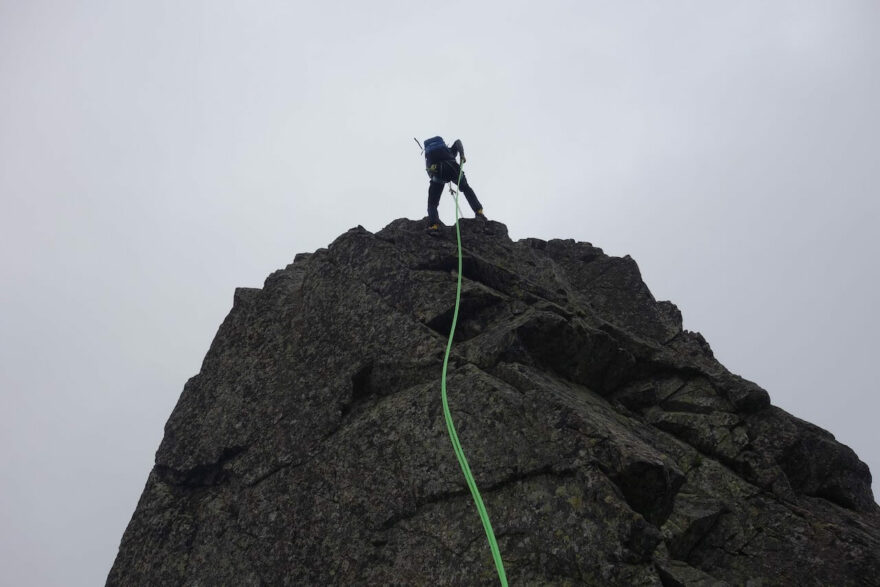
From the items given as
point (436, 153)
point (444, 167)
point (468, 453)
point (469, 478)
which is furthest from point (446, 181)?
point (469, 478)

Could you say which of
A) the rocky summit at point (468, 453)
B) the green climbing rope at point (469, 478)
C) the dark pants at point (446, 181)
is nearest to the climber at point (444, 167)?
the dark pants at point (446, 181)

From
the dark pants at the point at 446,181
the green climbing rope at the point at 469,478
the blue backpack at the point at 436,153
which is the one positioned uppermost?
the blue backpack at the point at 436,153

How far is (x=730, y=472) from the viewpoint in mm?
9695

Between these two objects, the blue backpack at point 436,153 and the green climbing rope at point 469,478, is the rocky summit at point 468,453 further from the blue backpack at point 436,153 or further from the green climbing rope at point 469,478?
the blue backpack at point 436,153

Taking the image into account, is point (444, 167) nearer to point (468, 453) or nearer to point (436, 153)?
point (436, 153)

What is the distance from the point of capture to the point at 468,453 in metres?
8.37

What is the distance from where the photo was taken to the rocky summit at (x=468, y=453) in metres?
7.58

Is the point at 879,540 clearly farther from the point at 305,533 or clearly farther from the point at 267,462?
the point at 267,462

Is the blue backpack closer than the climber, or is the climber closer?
the climber

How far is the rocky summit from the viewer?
24.9 ft

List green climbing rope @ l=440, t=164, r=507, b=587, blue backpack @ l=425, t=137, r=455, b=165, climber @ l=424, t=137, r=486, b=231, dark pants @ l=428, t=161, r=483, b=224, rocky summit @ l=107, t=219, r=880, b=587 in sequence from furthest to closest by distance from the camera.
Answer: blue backpack @ l=425, t=137, r=455, b=165
climber @ l=424, t=137, r=486, b=231
dark pants @ l=428, t=161, r=483, b=224
rocky summit @ l=107, t=219, r=880, b=587
green climbing rope @ l=440, t=164, r=507, b=587

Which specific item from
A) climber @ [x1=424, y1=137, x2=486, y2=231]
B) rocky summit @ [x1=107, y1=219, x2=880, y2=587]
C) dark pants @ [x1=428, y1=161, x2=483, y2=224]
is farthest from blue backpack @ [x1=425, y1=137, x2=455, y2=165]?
rocky summit @ [x1=107, y1=219, x2=880, y2=587]

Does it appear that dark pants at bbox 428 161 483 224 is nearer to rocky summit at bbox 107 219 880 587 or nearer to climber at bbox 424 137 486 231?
climber at bbox 424 137 486 231

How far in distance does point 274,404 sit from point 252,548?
96.6 inches
